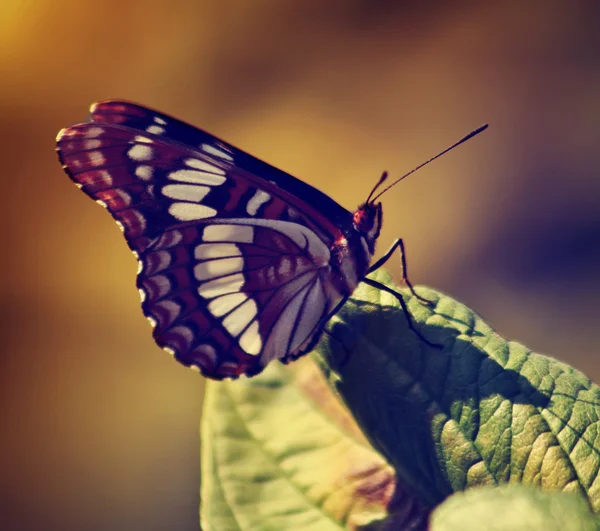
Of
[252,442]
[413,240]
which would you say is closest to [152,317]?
[252,442]

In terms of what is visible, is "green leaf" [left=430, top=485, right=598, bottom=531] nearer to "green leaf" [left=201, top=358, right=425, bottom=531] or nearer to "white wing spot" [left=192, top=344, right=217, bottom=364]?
"green leaf" [left=201, top=358, right=425, bottom=531]

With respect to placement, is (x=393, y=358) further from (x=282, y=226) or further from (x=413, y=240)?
(x=413, y=240)

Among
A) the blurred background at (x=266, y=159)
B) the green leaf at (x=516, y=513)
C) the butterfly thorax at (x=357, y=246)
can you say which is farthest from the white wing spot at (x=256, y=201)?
the blurred background at (x=266, y=159)

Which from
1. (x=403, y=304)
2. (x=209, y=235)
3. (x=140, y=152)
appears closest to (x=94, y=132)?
(x=140, y=152)

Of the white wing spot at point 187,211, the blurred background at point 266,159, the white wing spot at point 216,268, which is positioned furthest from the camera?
the blurred background at point 266,159

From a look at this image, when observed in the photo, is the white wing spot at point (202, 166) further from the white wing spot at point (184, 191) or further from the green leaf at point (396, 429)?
the green leaf at point (396, 429)

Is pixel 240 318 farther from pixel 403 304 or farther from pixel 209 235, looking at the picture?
pixel 403 304
